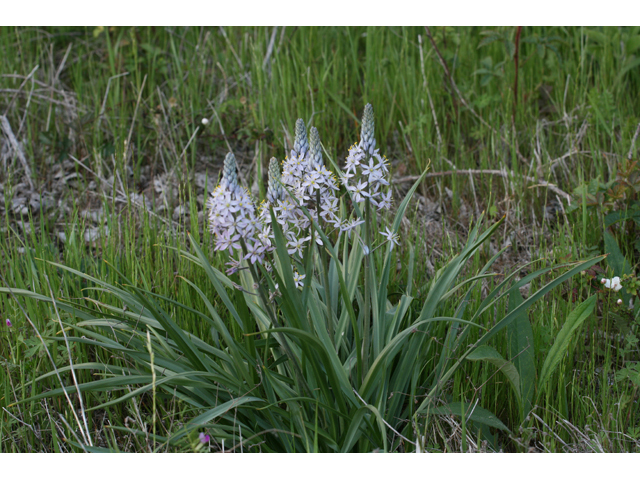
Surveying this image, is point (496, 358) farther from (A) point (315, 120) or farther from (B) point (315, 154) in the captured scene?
(A) point (315, 120)

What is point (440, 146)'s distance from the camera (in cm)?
387

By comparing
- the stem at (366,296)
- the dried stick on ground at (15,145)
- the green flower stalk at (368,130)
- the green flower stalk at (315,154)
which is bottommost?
the stem at (366,296)

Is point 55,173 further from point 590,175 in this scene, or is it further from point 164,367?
point 590,175

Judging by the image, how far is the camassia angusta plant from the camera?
1.67 meters

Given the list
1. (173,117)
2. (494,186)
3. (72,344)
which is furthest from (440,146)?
(72,344)

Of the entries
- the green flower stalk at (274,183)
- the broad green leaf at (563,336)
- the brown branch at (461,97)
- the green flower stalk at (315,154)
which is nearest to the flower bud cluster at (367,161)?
the green flower stalk at (315,154)

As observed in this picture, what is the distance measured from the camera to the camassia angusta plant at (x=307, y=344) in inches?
65.7

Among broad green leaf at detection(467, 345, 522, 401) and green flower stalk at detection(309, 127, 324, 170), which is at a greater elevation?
green flower stalk at detection(309, 127, 324, 170)

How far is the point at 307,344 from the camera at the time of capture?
5.62 ft

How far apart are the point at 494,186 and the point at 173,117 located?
8.32ft

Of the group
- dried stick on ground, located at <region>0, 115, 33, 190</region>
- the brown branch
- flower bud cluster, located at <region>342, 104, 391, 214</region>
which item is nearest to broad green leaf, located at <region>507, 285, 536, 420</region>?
flower bud cluster, located at <region>342, 104, 391, 214</region>

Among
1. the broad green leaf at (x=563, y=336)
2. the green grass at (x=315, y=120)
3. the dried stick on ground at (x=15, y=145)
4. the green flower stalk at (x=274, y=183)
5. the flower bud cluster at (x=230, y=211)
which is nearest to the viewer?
the flower bud cluster at (x=230, y=211)

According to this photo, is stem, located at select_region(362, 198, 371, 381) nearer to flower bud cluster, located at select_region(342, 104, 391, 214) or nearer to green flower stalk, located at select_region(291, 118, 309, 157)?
flower bud cluster, located at select_region(342, 104, 391, 214)

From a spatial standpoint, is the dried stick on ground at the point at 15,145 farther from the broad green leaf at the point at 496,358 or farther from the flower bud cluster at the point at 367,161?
the broad green leaf at the point at 496,358
